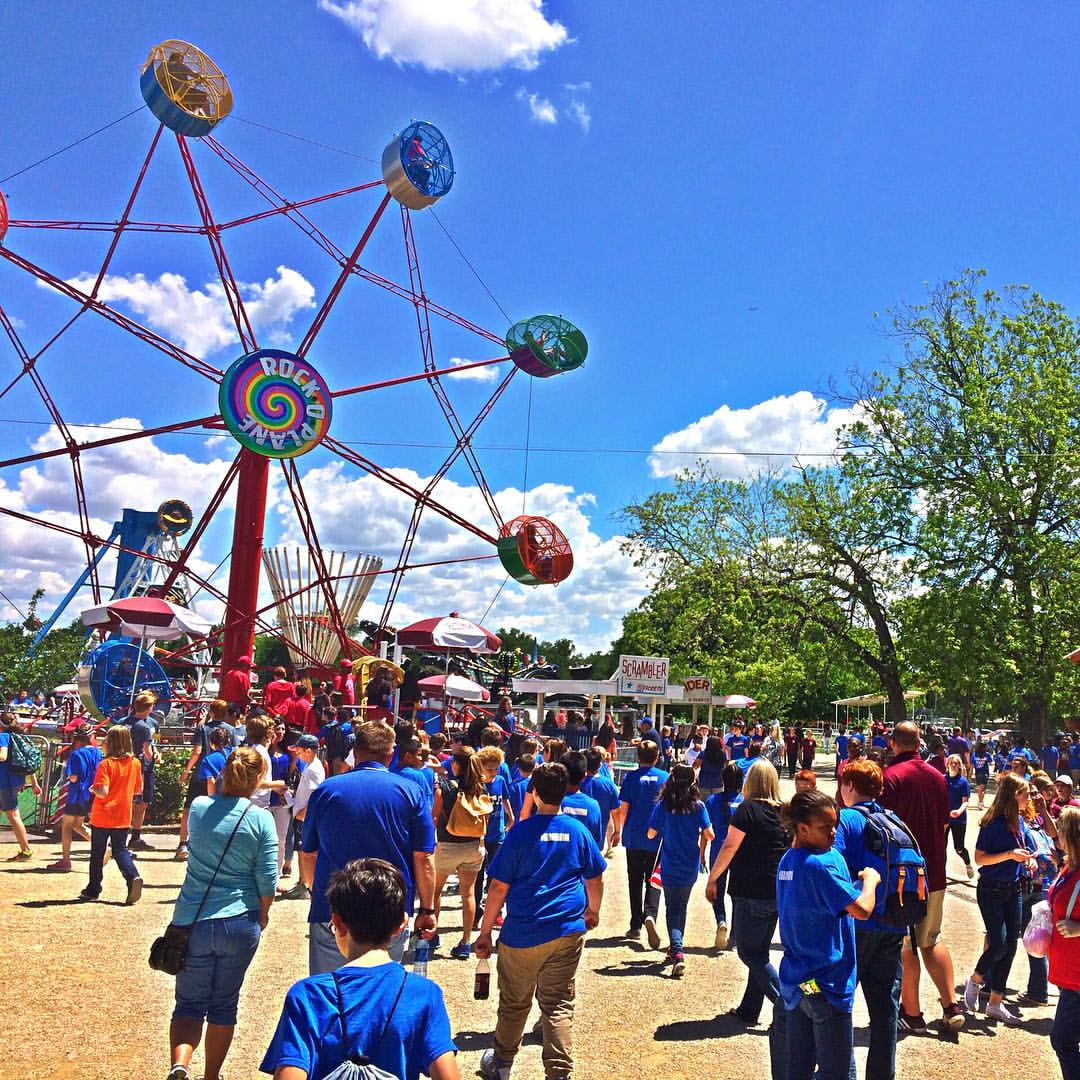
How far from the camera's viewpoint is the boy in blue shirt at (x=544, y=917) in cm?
479

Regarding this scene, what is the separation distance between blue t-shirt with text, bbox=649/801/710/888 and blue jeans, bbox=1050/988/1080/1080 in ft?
10.9

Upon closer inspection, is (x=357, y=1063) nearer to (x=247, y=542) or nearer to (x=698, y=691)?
(x=247, y=542)

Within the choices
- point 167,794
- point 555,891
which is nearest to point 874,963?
point 555,891

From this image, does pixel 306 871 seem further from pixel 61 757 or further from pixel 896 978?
pixel 61 757

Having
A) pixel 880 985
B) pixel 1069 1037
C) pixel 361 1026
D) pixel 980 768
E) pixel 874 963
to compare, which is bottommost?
pixel 1069 1037

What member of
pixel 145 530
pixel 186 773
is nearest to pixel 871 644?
pixel 186 773

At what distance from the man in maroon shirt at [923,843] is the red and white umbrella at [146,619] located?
49.9 ft

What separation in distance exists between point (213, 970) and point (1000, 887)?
17.6 feet

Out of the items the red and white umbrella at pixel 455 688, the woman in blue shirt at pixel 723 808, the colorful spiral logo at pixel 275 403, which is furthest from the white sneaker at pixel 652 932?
the red and white umbrella at pixel 455 688

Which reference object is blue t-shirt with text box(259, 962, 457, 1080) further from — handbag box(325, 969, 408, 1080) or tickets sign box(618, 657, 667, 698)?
tickets sign box(618, 657, 667, 698)

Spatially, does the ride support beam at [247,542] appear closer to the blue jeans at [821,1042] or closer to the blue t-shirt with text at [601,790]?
the blue t-shirt with text at [601,790]

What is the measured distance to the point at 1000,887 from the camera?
6.98 metres

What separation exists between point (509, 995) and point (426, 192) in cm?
2164

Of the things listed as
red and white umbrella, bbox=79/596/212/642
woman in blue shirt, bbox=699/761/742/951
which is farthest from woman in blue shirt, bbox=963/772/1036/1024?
red and white umbrella, bbox=79/596/212/642
